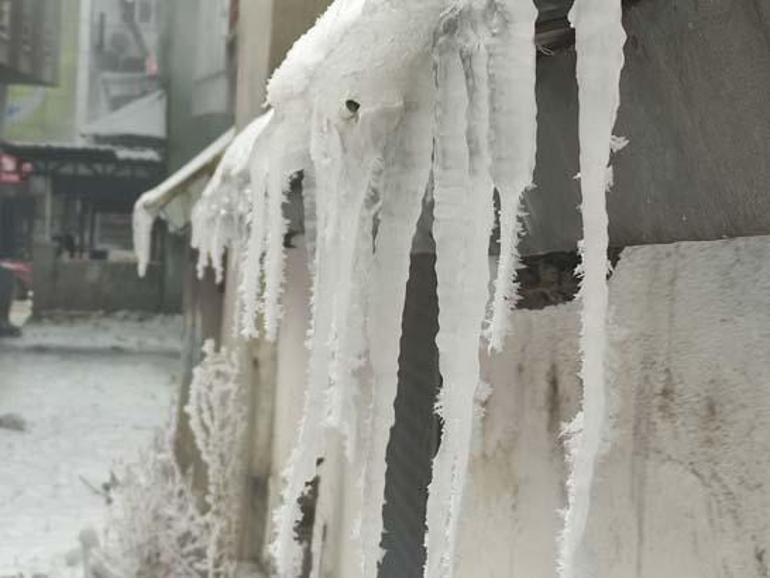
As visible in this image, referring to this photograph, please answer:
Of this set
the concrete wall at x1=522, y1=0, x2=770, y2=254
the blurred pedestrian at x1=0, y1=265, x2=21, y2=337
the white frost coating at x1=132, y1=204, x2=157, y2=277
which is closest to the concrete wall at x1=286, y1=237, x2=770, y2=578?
the concrete wall at x1=522, y1=0, x2=770, y2=254

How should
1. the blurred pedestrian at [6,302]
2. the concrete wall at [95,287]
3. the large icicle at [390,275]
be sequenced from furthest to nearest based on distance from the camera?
the concrete wall at [95,287]
the blurred pedestrian at [6,302]
the large icicle at [390,275]

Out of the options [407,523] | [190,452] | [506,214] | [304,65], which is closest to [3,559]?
[190,452]

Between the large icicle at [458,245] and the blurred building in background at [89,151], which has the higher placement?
the blurred building in background at [89,151]

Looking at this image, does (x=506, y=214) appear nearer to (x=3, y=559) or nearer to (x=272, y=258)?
(x=272, y=258)

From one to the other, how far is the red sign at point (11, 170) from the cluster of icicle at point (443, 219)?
29.4 meters

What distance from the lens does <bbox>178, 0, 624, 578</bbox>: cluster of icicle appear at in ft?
4.22

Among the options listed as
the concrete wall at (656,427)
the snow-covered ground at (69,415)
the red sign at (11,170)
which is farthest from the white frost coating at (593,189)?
the red sign at (11,170)

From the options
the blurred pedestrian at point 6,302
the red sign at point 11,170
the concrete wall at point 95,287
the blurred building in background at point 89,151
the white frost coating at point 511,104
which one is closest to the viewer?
the white frost coating at point 511,104

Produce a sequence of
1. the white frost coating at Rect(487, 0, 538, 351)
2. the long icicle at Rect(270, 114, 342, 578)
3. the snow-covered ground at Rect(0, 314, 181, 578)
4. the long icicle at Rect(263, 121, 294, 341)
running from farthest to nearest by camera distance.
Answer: the snow-covered ground at Rect(0, 314, 181, 578) < the long icicle at Rect(263, 121, 294, 341) < the long icicle at Rect(270, 114, 342, 578) < the white frost coating at Rect(487, 0, 538, 351)

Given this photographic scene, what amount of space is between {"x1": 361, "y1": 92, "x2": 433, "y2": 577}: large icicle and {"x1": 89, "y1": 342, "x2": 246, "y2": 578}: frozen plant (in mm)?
4824

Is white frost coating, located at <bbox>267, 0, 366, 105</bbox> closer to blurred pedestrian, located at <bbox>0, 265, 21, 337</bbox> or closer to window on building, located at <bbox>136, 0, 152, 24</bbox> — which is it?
blurred pedestrian, located at <bbox>0, 265, 21, 337</bbox>

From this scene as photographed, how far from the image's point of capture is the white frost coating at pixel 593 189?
1251mm

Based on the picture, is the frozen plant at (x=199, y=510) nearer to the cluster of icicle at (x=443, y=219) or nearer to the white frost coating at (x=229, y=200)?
the white frost coating at (x=229, y=200)

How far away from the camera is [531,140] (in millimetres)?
1385
